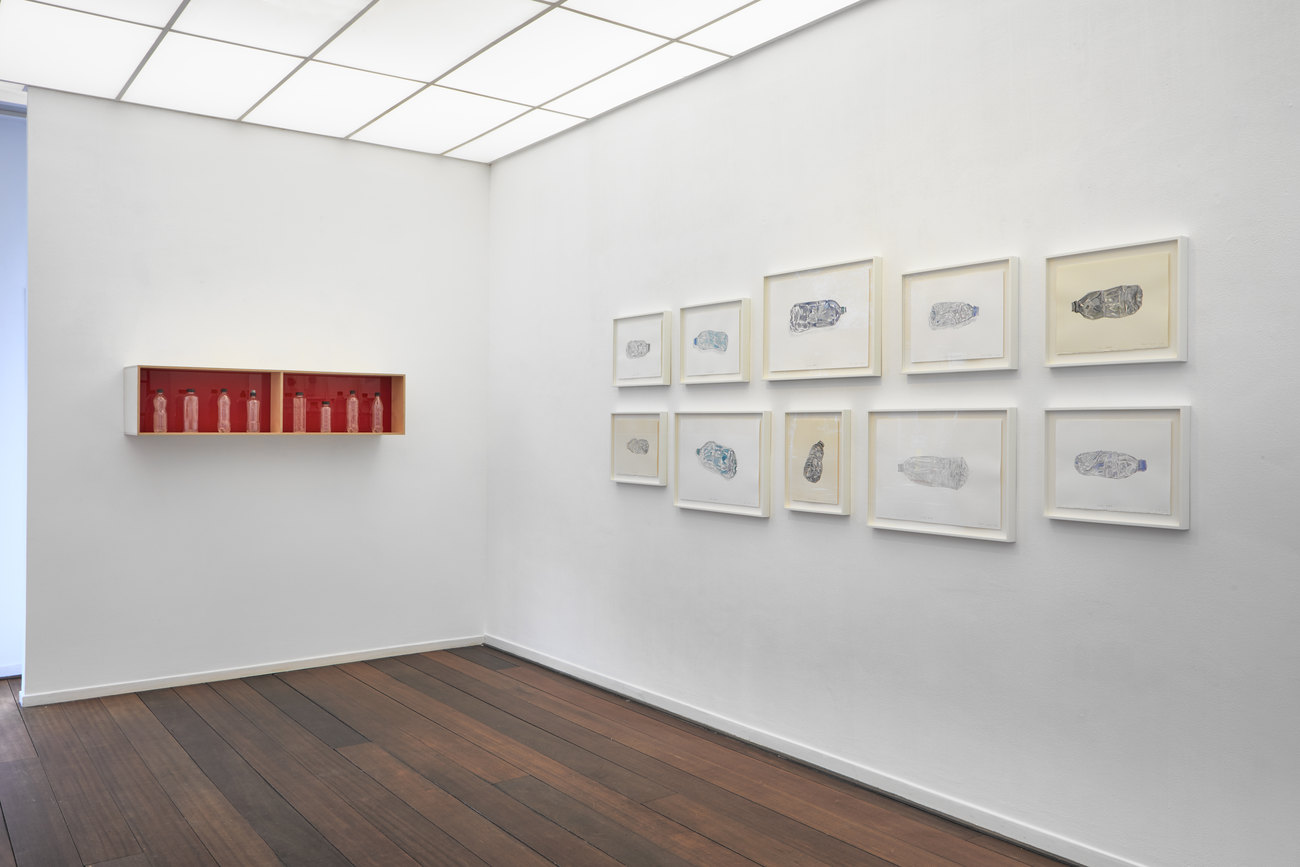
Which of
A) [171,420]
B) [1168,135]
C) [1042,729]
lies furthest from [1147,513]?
[171,420]

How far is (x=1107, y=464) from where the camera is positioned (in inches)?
113

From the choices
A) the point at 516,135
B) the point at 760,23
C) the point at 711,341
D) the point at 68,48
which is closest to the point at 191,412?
the point at 68,48

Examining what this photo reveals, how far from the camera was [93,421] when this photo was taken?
15.5ft

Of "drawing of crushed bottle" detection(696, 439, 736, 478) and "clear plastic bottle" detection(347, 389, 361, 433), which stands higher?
"clear plastic bottle" detection(347, 389, 361, 433)

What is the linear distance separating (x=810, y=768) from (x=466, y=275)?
3.48 meters

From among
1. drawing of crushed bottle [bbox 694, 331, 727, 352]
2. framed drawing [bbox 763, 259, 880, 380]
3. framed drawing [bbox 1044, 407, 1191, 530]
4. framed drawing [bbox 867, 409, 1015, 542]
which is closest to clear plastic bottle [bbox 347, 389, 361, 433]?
drawing of crushed bottle [bbox 694, 331, 727, 352]

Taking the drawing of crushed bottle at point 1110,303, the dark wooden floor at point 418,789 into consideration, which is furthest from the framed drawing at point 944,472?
the dark wooden floor at point 418,789

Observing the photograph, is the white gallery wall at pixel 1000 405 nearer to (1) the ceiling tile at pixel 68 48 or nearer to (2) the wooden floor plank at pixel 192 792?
(2) the wooden floor plank at pixel 192 792

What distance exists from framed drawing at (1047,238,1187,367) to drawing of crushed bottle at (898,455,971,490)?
47cm

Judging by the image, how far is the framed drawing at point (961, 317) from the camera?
3139mm

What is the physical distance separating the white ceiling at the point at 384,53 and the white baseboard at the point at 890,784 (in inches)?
111

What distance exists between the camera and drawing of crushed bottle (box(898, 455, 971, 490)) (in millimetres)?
3277

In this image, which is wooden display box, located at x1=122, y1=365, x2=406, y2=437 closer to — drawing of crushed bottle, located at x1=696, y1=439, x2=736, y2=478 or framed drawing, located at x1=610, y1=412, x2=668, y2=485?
framed drawing, located at x1=610, y1=412, x2=668, y2=485

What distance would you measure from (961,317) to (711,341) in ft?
4.16
